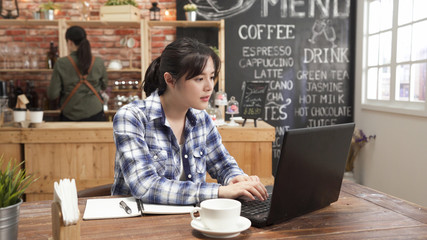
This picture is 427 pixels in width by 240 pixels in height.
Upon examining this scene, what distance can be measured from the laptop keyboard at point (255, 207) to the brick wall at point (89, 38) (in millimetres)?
3766

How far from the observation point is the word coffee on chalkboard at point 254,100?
3.56m

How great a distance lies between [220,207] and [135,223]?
0.85ft

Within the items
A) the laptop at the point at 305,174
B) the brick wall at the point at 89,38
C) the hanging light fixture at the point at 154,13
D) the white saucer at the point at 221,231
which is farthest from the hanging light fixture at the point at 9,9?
the white saucer at the point at 221,231

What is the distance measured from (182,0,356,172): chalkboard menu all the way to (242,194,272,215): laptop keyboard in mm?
3698

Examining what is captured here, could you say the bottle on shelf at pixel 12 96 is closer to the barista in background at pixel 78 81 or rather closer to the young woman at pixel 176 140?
the barista in background at pixel 78 81

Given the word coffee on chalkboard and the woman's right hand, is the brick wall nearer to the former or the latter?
the word coffee on chalkboard

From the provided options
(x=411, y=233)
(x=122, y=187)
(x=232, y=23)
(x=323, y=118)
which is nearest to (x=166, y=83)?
(x=122, y=187)

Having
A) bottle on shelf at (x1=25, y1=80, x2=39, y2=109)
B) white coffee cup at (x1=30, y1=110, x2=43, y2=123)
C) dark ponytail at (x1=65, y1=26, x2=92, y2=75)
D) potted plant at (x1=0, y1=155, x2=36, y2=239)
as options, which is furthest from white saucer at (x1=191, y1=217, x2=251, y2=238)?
bottle on shelf at (x1=25, y1=80, x2=39, y2=109)

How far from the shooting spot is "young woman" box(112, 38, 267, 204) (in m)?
1.40

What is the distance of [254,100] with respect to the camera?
141 inches

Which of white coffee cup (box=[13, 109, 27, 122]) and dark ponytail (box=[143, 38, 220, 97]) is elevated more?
Answer: dark ponytail (box=[143, 38, 220, 97])

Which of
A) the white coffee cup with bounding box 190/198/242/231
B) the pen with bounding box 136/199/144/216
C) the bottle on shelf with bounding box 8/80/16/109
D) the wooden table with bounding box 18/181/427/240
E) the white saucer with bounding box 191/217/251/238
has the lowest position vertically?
the wooden table with bounding box 18/181/427/240

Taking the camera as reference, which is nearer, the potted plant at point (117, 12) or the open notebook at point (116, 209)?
the open notebook at point (116, 209)

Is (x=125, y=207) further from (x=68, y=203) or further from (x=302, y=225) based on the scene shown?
(x=302, y=225)
